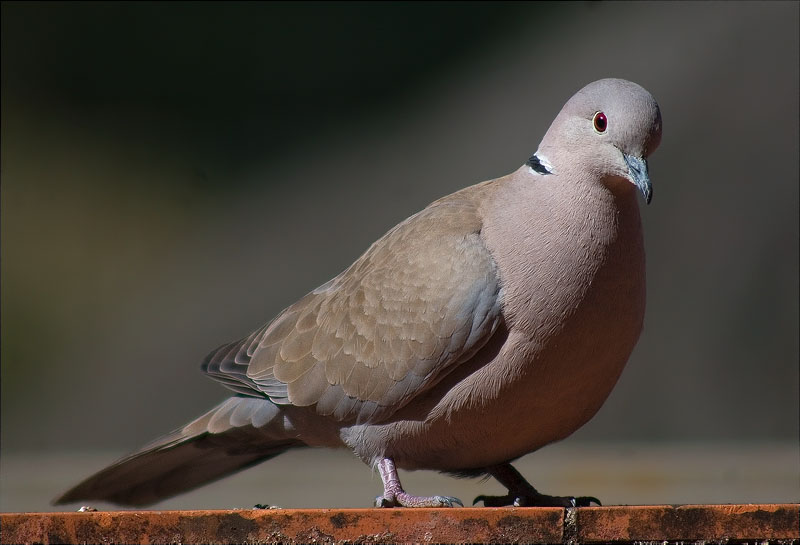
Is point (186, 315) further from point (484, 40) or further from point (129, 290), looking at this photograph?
point (484, 40)

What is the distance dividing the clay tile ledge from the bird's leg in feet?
1.62

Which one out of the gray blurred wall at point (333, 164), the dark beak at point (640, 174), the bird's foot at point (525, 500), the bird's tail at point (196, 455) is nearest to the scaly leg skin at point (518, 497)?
the bird's foot at point (525, 500)

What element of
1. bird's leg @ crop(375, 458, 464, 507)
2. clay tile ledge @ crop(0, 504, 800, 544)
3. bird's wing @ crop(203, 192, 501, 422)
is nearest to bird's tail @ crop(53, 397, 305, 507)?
bird's wing @ crop(203, 192, 501, 422)

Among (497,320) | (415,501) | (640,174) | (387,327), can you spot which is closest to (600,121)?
(640,174)

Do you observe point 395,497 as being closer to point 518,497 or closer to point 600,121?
point 518,497

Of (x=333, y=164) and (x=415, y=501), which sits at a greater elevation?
(x=333, y=164)

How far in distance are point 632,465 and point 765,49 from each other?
199 centimetres

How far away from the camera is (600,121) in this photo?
8.32 feet

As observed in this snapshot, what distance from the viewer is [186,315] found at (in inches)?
197

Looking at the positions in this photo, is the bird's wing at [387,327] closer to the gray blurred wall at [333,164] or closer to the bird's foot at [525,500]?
the bird's foot at [525,500]

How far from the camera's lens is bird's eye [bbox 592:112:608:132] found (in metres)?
2.52

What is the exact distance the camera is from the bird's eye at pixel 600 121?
2518 millimetres

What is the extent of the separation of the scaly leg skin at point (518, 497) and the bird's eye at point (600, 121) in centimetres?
94

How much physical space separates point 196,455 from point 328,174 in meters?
2.04
